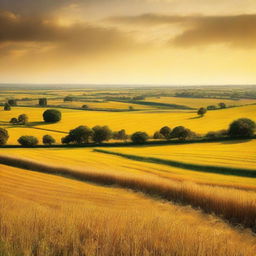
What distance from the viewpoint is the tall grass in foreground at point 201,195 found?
753 cm

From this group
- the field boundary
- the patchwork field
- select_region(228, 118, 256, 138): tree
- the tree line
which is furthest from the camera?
the tree line

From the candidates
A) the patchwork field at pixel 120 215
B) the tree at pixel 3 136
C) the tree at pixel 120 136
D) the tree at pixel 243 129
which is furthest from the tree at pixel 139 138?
the patchwork field at pixel 120 215

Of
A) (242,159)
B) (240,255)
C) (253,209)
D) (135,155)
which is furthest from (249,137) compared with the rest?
(240,255)

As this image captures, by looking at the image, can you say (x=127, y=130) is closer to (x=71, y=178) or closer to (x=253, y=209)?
(x=71, y=178)

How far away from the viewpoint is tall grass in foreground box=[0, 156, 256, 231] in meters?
7.53

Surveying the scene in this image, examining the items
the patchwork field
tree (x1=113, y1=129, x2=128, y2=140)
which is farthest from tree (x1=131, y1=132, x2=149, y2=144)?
the patchwork field

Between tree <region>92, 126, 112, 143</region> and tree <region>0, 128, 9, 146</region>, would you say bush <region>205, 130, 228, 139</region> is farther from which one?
tree <region>0, 128, 9, 146</region>

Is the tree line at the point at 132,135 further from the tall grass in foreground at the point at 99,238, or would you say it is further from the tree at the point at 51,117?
the tall grass in foreground at the point at 99,238

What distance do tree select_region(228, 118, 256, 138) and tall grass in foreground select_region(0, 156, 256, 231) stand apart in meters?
36.3

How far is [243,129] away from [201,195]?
1522 inches

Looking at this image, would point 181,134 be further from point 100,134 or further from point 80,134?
point 80,134

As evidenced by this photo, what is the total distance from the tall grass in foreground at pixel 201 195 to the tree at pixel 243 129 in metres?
36.3

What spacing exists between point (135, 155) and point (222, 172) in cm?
1184

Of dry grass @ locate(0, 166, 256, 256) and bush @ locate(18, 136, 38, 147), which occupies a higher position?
dry grass @ locate(0, 166, 256, 256)
